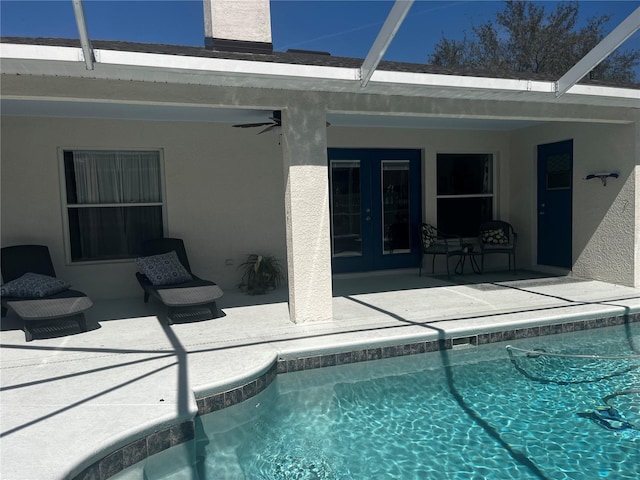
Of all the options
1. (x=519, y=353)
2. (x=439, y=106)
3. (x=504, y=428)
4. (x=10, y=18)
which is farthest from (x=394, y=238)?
(x=10, y=18)

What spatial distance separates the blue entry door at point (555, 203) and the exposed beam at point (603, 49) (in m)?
2.96

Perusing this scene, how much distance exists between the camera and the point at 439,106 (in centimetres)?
634

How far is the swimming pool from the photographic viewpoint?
3.53 meters

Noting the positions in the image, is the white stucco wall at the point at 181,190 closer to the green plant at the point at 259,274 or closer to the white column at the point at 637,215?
the green plant at the point at 259,274

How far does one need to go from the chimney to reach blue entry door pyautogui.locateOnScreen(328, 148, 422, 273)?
2.72 meters

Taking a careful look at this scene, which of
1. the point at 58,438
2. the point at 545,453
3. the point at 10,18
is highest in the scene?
the point at 10,18

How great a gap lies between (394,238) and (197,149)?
423cm

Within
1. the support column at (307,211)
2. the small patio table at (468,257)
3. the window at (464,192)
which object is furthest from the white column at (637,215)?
the support column at (307,211)

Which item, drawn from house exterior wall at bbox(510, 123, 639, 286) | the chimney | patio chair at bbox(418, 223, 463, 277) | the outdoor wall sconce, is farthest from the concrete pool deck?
the chimney

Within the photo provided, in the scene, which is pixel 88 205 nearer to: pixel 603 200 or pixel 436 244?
pixel 436 244

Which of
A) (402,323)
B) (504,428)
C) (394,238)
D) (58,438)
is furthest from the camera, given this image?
(394,238)

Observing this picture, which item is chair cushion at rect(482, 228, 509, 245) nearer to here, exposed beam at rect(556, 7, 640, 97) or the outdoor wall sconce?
the outdoor wall sconce

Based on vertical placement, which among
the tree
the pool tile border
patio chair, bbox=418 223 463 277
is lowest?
the pool tile border

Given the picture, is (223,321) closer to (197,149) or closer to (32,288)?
(32,288)
